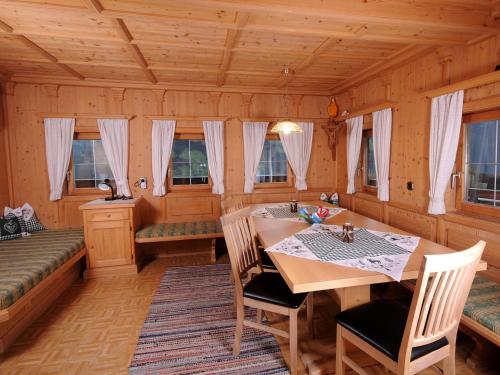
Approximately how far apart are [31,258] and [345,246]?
2871 mm

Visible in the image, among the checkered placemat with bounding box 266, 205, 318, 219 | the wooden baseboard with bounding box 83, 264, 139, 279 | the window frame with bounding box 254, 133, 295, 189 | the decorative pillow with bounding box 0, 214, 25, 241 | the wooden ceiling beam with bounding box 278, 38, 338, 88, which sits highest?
the wooden ceiling beam with bounding box 278, 38, 338, 88

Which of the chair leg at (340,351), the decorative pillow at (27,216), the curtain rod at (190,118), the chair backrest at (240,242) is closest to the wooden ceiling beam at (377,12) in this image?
the chair backrest at (240,242)

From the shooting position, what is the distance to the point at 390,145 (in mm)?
3342

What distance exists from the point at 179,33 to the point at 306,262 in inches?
85.4

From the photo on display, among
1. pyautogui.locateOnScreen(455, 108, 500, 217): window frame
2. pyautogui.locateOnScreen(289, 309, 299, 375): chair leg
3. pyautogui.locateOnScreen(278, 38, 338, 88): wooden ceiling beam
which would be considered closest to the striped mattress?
pyautogui.locateOnScreen(289, 309, 299, 375): chair leg

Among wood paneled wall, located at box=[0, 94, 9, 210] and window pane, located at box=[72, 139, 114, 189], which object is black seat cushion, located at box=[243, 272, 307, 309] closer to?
window pane, located at box=[72, 139, 114, 189]

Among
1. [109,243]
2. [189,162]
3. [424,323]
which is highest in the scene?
[189,162]

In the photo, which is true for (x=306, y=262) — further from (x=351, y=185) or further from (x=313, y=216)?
(x=351, y=185)

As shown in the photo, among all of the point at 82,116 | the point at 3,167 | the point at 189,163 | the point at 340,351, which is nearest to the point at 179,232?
the point at 189,163

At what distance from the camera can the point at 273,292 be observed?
1.93 m

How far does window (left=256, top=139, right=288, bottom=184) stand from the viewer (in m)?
4.57

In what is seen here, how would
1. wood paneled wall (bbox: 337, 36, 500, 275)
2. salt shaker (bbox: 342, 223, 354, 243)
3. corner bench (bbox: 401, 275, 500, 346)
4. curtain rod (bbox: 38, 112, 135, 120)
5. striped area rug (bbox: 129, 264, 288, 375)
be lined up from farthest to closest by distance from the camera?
curtain rod (bbox: 38, 112, 135, 120) → wood paneled wall (bbox: 337, 36, 500, 275) → salt shaker (bbox: 342, 223, 354, 243) → striped area rug (bbox: 129, 264, 288, 375) → corner bench (bbox: 401, 275, 500, 346)

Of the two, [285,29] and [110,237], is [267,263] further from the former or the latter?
[110,237]

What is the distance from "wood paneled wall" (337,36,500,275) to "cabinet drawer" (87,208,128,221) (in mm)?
3221
